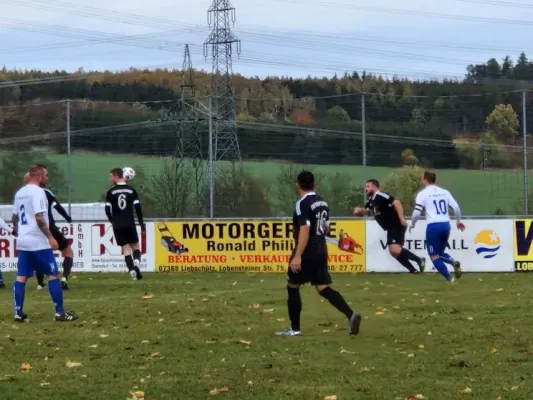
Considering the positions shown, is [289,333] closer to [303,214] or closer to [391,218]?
[303,214]

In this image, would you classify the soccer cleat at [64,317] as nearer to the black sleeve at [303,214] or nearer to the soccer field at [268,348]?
the soccer field at [268,348]

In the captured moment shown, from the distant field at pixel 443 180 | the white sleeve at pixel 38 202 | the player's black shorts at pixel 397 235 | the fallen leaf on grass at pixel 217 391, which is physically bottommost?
the fallen leaf on grass at pixel 217 391

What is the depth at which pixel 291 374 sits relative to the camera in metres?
8.25

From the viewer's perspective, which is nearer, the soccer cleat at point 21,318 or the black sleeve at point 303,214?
the black sleeve at point 303,214

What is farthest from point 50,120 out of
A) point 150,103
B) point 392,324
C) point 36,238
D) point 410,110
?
point 392,324

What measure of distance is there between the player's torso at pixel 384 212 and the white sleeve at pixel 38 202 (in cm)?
790

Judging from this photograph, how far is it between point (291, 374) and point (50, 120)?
27886 mm

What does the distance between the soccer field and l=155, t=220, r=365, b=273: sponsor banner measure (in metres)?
5.86

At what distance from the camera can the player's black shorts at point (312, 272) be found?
10.6 m

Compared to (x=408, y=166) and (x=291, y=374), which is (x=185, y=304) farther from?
(x=408, y=166)

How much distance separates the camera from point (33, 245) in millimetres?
12078

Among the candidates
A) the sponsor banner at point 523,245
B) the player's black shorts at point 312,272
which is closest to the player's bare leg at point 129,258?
the player's black shorts at point 312,272

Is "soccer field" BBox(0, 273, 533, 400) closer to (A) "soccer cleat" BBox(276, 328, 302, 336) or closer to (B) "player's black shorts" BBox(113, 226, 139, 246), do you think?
(A) "soccer cleat" BBox(276, 328, 302, 336)

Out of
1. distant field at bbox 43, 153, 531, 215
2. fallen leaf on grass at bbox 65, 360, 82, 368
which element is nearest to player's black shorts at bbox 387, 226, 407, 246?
fallen leaf on grass at bbox 65, 360, 82, 368
